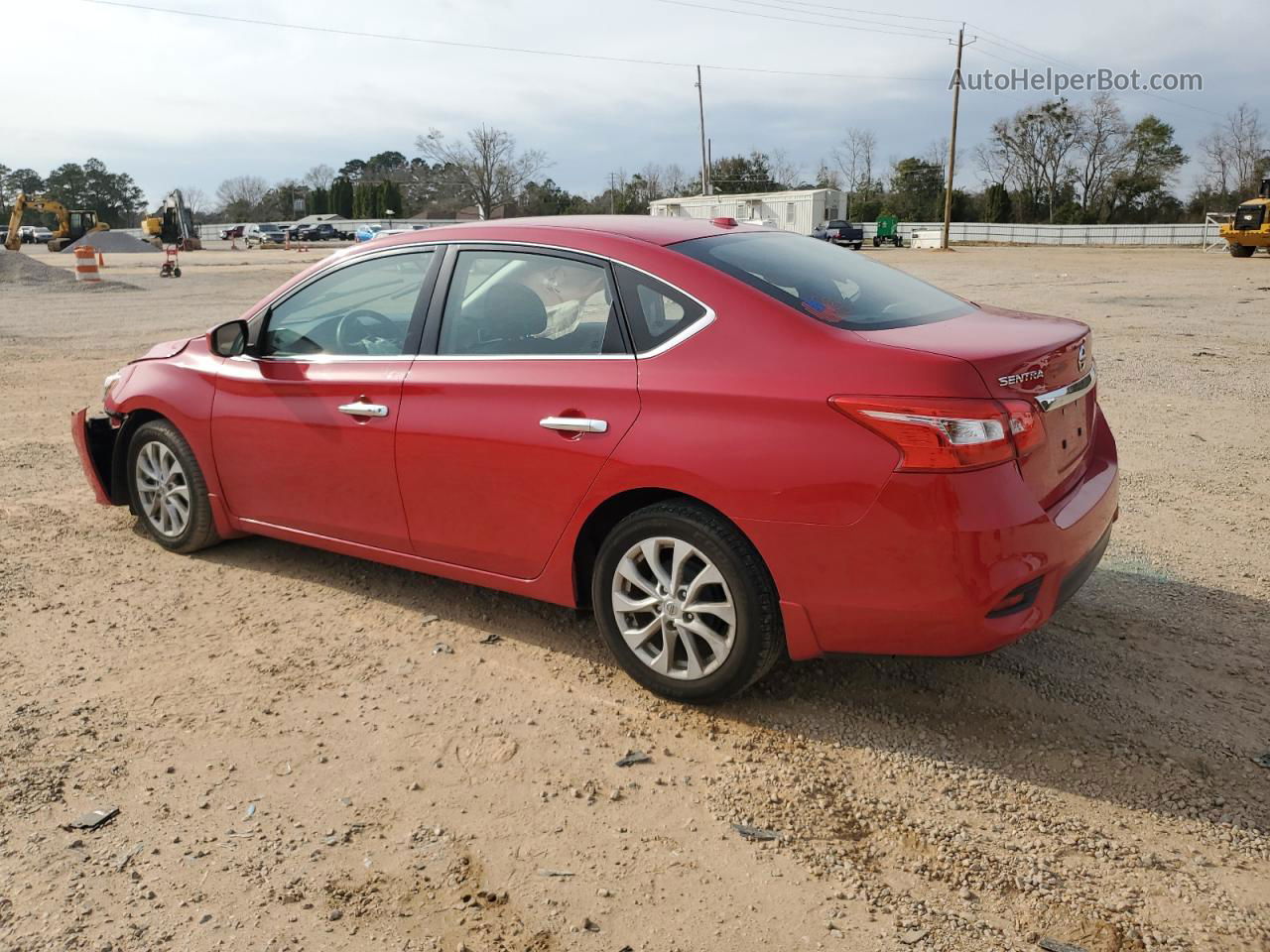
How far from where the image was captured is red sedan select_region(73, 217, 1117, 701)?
2988mm

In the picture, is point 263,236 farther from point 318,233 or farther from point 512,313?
point 512,313

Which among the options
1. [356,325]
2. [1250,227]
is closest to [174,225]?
[1250,227]

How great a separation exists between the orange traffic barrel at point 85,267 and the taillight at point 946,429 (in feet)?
96.8

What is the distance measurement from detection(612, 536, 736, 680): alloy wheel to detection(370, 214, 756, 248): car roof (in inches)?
45.2

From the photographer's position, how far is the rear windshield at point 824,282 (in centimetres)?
341

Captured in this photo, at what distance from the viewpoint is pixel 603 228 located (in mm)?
3867

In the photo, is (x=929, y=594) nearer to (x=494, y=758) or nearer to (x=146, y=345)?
(x=494, y=758)

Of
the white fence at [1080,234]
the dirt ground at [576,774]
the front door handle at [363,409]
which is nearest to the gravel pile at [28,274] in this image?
the white fence at [1080,234]

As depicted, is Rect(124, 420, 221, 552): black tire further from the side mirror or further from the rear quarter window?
the rear quarter window

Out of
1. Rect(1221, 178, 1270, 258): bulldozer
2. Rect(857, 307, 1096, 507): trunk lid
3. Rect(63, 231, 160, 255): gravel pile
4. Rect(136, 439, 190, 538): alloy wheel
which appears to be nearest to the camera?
Rect(857, 307, 1096, 507): trunk lid

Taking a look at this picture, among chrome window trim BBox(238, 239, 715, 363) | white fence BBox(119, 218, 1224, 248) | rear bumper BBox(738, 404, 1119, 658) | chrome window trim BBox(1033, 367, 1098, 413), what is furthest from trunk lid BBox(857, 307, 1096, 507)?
white fence BBox(119, 218, 1224, 248)

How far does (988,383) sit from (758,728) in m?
1.37

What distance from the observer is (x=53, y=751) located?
11.1ft

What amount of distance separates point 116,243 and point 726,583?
2792 inches
